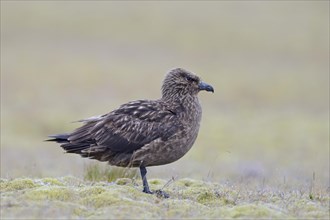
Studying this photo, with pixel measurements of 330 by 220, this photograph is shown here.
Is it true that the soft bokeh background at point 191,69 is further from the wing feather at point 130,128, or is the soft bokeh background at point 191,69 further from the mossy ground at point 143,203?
the mossy ground at point 143,203

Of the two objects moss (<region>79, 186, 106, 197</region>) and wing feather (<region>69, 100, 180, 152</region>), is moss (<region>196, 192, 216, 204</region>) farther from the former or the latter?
moss (<region>79, 186, 106, 197</region>)

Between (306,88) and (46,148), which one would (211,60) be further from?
(46,148)

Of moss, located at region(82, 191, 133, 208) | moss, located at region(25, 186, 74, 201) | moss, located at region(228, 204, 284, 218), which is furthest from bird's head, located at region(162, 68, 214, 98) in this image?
moss, located at region(228, 204, 284, 218)

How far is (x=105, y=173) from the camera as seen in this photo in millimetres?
11352

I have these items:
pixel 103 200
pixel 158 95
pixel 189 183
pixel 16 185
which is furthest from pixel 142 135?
pixel 158 95

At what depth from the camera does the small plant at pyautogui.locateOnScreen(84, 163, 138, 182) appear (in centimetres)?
1124

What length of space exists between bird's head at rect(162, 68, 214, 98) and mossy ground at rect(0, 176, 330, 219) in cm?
149

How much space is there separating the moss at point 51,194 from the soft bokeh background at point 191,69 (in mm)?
3055

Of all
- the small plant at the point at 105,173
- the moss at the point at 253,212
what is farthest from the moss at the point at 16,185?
the moss at the point at 253,212

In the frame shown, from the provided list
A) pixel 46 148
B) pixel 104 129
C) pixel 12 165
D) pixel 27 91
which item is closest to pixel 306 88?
pixel 27 91

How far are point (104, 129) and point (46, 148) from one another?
13.8m

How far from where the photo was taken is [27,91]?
3350cm

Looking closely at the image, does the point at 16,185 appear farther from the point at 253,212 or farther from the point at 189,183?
the point at 253,212

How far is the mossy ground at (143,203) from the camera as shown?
7805 millimetres
